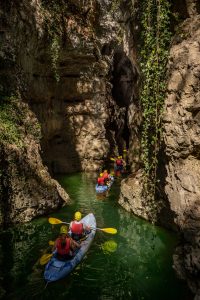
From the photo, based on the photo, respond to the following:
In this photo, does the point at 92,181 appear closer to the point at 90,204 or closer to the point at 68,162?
the point at 68,162

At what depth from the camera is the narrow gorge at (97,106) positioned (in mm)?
8164

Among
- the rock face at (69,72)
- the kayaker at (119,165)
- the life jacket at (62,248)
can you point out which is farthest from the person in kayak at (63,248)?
the kayaker at (119,165)

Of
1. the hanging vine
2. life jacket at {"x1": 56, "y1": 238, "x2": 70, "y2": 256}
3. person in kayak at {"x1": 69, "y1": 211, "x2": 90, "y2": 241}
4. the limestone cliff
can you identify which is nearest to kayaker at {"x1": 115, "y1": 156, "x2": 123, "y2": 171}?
the hanging vine

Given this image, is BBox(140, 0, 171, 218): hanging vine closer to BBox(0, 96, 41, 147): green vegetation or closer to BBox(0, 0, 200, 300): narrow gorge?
BBox(0, 0, 200, 300): narrow gorge

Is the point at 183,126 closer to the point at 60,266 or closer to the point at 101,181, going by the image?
the point at 60,266

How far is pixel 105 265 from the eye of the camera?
26.9 feet

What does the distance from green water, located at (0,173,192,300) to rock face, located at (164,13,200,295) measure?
0.87m

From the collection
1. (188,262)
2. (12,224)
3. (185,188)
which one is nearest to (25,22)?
(12,224)

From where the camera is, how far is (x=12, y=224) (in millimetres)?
10289

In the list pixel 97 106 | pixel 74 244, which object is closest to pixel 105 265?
pixel 74 244

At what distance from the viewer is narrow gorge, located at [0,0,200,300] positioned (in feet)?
26.8

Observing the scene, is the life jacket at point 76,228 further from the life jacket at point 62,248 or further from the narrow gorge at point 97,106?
the narrow gorge at point 97,106

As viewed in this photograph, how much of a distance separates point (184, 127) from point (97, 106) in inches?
472

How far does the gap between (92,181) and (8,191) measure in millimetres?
7703
